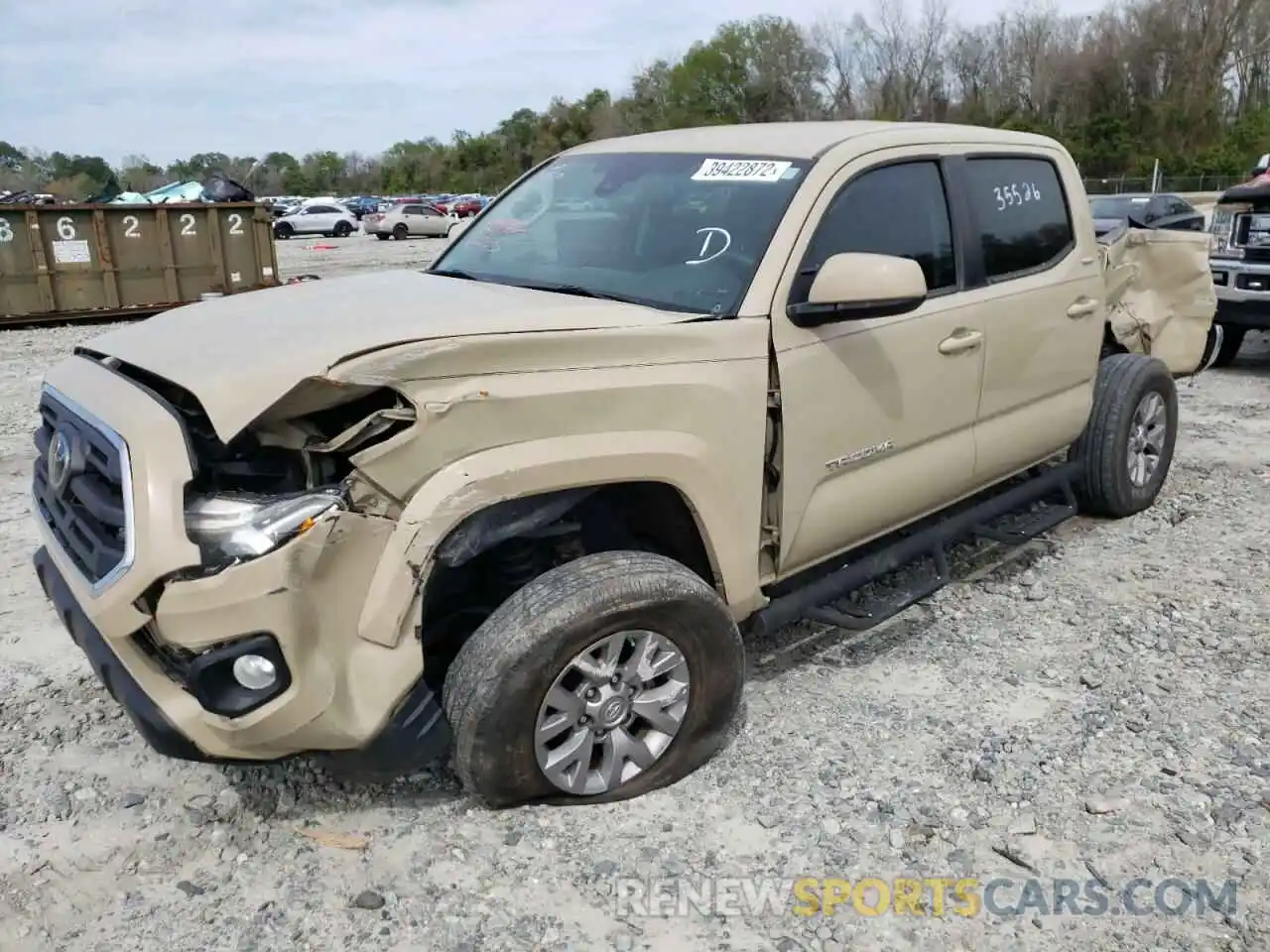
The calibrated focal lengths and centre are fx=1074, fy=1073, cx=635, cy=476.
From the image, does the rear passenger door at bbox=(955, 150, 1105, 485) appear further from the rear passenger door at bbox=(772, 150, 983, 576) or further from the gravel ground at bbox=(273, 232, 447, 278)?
the gravel ground at bbox=(273, 232, 447, 278)

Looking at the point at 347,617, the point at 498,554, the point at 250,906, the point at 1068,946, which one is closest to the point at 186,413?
the point at 347,617

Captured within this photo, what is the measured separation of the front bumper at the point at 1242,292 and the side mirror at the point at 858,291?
6.73 m

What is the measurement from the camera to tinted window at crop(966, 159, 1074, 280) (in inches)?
164

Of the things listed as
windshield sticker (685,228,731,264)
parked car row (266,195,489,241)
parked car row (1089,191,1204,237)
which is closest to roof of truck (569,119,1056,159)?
windshield sticker (685,228,731,264)

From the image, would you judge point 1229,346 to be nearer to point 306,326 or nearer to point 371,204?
point 306,326

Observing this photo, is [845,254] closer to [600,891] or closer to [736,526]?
[736,526]

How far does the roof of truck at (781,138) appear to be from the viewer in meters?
3.66

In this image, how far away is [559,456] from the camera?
2.74 m

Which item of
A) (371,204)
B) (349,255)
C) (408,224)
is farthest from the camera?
(371,204)

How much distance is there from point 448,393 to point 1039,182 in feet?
10.3

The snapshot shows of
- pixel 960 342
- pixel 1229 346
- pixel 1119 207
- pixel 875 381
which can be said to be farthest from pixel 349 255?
pixel 875 381

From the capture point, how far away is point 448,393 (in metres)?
2.57

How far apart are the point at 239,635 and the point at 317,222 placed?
4139 cm

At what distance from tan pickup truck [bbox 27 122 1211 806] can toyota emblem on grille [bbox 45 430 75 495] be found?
19 millimetres
